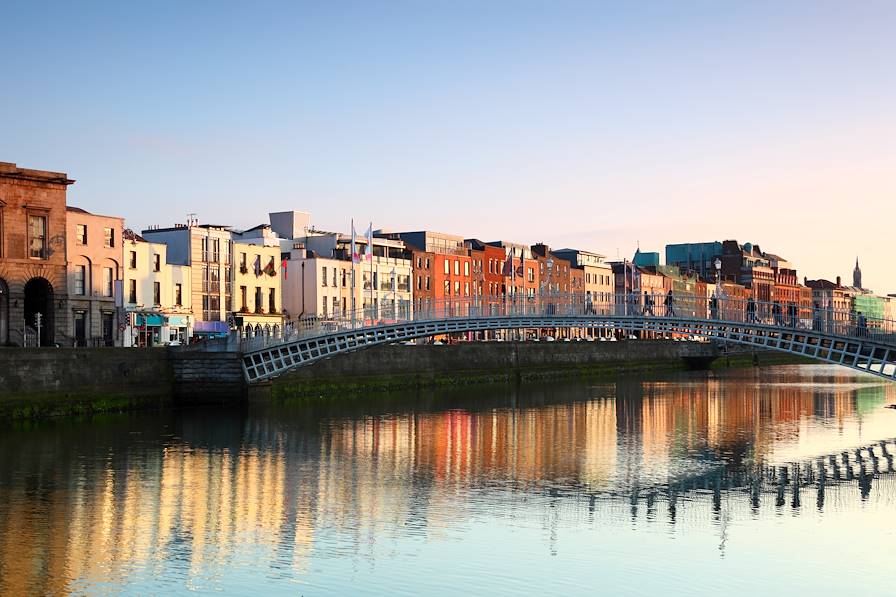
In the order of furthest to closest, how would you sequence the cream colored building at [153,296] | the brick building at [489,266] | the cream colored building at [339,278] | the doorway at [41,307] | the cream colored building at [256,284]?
the brick building at [489,266]
the cream colored building at [339,278]
the cream colored building at [256,284]
the cream colored building at [153,296]
the doorway at [41,307]

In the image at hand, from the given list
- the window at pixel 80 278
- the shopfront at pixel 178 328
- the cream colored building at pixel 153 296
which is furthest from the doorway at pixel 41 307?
the shopfront at pixel 178 328

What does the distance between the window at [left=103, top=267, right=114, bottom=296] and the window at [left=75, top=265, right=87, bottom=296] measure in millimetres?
1403

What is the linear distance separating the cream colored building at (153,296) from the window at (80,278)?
7.68 feet

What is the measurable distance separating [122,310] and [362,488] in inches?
1351

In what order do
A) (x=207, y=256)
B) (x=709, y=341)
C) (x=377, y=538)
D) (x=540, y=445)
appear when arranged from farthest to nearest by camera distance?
(x=709, y=341)
(x=207, y=256)
(x=540, y=445)
(x=377, y=538)

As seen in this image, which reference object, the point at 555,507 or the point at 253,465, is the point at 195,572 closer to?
the point at 555,507

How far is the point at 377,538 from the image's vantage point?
83.0ft

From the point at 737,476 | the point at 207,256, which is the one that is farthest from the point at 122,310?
the point at 737,476

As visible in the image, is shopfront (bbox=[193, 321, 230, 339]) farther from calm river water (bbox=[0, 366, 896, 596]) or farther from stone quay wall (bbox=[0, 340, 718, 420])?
calm river water (bbox=[0, 366, 896, 596])

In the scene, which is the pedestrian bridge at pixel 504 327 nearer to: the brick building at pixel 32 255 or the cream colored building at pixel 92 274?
the cream colored building at pixel 92 274

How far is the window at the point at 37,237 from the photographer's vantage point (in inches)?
2170

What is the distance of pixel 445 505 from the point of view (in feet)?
96.4

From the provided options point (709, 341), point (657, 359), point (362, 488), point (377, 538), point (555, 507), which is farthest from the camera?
point (709, 341)

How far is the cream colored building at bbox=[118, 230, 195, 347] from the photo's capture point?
220 ft
